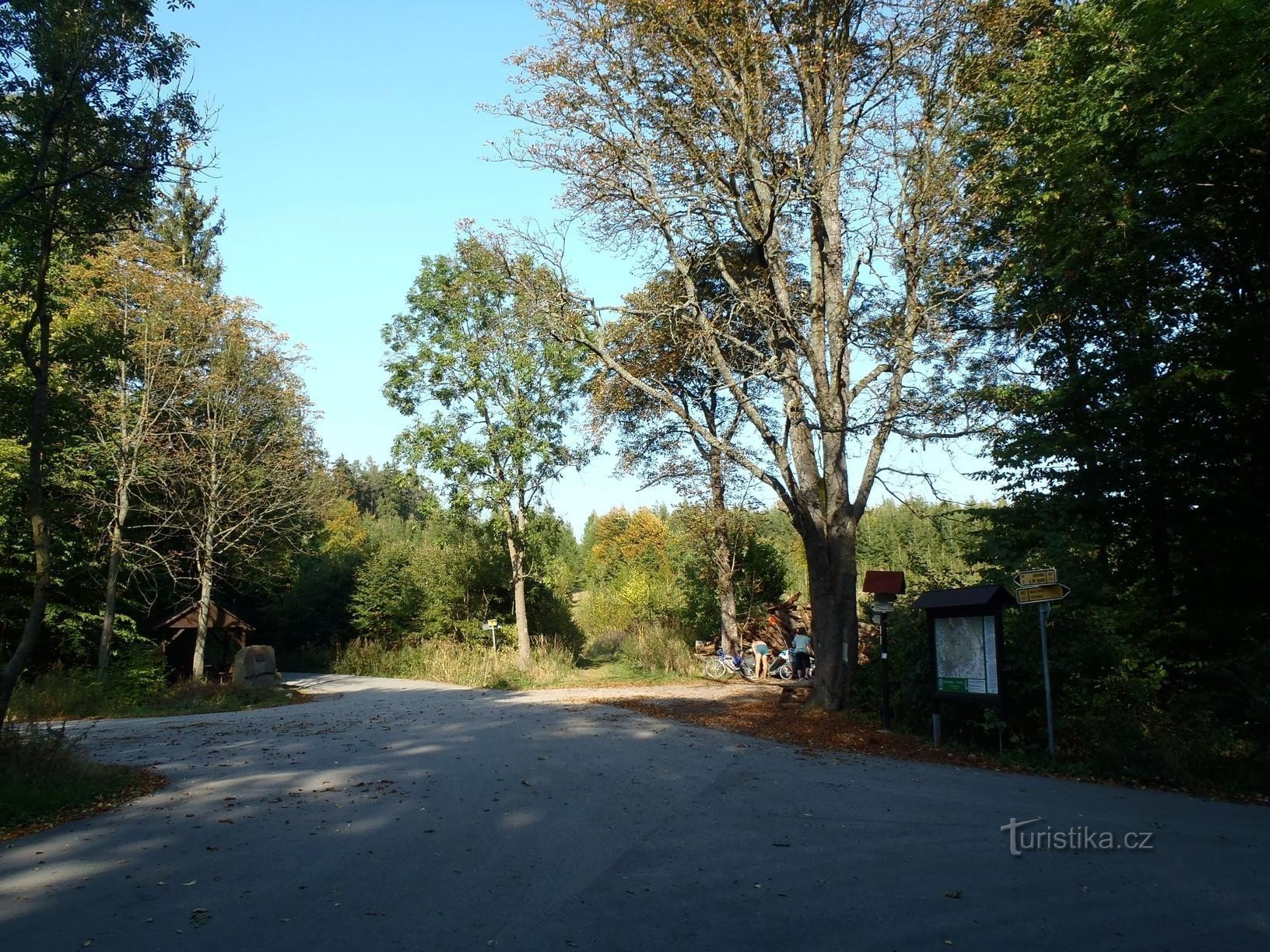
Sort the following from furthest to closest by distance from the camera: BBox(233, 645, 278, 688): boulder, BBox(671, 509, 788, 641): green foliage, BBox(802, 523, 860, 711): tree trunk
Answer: BBox(671, 509, 788, 641): green foliage, BBox(233, 645, 278, 688): boulder, BBox(802, 523, 860, 711): tree trunk

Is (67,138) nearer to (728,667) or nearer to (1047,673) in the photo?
(1047,673)

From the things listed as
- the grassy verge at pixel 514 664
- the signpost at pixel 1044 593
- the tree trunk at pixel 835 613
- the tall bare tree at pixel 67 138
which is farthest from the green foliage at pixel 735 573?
the tall bare tree at pixel 67 138

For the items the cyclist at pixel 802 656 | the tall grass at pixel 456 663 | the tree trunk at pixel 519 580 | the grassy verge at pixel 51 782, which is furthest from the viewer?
the tree trunk at pixel 519 580

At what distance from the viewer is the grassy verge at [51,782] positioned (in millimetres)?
7765

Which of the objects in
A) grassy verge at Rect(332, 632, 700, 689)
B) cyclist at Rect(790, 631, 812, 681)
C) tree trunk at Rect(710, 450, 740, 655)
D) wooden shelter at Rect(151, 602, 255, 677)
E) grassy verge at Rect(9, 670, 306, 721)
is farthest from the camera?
tree trunk at Rect(710, 450, 740, 655)

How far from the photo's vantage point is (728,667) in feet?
89.7

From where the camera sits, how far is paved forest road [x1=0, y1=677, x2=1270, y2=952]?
4.91 meters

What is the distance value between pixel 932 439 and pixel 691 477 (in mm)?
13309

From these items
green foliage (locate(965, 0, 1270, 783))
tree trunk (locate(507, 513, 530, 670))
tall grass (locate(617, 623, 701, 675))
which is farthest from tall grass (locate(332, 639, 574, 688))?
green foliage (locate(965, 0, 1270, 783))

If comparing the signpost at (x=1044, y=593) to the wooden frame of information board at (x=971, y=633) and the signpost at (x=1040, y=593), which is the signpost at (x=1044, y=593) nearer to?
the signpost at (x=1040, y=593)

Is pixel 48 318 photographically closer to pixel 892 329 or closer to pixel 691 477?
pixel 892 329

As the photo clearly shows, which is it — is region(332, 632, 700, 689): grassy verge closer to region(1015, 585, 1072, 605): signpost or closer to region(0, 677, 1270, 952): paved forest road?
region(1015, 585, 1072, 605): signpost

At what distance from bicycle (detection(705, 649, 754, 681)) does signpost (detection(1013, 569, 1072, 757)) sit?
15990 millimetres

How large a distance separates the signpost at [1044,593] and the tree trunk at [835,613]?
4567mm
